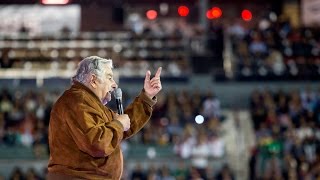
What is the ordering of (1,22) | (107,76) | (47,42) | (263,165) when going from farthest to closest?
(1,22) → (47,42) → (263,165) → (107,76)

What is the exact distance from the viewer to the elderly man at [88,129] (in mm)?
3547

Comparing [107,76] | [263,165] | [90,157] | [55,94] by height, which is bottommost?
[263,165]

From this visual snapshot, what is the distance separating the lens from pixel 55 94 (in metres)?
15.1

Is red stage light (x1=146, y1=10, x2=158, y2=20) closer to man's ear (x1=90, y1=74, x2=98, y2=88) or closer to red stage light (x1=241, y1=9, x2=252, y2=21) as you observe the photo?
red stage light (x1=241, y1=9, x2=252, y2=21)

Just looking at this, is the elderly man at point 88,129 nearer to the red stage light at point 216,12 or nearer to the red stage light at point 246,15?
the red stage light at point 216,12

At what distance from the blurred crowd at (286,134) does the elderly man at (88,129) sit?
9005 mm

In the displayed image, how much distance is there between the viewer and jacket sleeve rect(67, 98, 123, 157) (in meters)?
3.51

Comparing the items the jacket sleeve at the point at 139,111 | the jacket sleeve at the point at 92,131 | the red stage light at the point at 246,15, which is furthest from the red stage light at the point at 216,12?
the jacket sleeve at the point at 92,131

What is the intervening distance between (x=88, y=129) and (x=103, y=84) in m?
0.36

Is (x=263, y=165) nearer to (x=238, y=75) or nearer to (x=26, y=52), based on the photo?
(x=238, y=75)

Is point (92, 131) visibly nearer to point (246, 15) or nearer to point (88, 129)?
point (88, 129)

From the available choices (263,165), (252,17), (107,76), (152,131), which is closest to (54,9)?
(252,17)

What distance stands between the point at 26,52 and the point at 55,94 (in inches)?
113

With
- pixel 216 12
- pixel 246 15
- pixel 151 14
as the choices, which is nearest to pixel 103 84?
pixel 151 14
